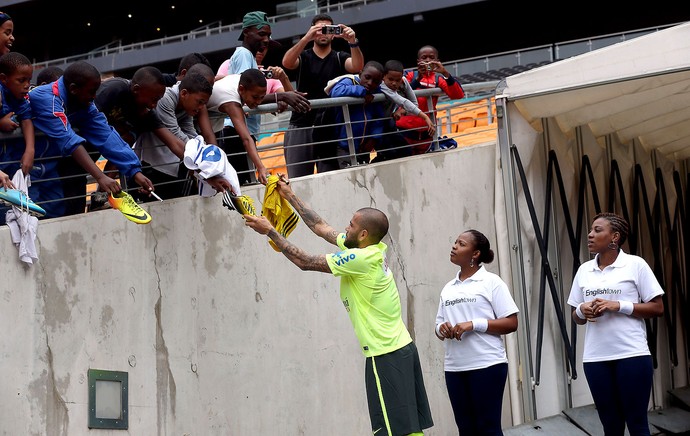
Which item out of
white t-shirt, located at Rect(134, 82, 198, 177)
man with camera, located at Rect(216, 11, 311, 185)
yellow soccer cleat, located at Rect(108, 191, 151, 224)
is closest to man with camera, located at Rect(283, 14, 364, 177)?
man with camera, located at Rect(216, 11, 311, 185)

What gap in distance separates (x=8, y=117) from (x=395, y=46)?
23.0 m

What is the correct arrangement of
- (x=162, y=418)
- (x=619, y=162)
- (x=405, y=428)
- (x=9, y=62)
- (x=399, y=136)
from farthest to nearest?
(x=619, y=162) → (x=399, y=136) → (x=162, y=418) → (x=9, y=62) → (x=405, y=428)

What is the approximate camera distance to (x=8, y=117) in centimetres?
640

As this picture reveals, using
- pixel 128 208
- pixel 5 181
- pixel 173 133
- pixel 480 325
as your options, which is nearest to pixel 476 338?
pixel 480 325

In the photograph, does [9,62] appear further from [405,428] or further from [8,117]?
[405,428]

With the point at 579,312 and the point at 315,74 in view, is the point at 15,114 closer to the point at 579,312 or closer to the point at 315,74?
the point at 315,74

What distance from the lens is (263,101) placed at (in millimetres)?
7871

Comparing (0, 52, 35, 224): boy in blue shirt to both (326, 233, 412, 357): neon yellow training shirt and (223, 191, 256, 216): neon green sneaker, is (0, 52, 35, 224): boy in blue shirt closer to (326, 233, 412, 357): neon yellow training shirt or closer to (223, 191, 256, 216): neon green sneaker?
(223, 191, 256, 216): neon green sneaker

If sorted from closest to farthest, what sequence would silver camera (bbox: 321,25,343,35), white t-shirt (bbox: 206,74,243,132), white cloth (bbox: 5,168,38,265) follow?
white cloth (bbox: 5,168,38,265) < white t-shirt (bbox: 206,74,243,132) < silver camera (bbox: 321,25,343,35)

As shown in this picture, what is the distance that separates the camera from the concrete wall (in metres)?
6.30

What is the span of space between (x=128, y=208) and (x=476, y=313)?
227 centimetres

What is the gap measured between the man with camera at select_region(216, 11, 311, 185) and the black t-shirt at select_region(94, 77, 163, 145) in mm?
582

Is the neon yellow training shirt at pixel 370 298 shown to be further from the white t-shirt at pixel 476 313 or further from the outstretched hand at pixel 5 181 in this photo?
the outstretched hand at pixel 5 181

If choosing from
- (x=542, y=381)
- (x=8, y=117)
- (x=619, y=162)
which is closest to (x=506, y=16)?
(x=619, y=162)
